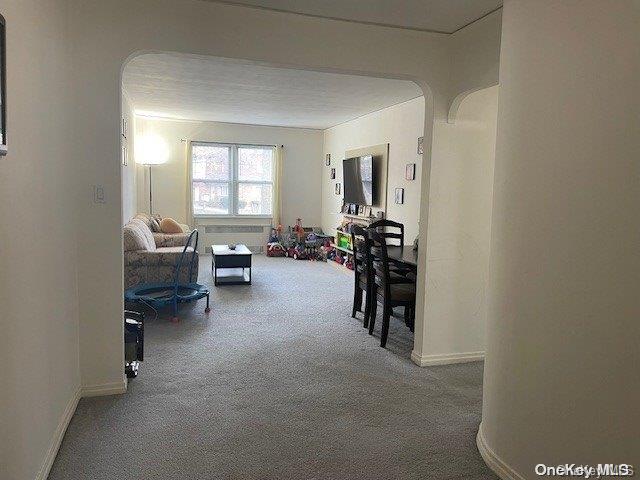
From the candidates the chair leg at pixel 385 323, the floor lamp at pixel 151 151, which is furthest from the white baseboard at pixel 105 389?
the floor lamp at pixel 151 151

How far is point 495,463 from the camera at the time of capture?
2264 mm

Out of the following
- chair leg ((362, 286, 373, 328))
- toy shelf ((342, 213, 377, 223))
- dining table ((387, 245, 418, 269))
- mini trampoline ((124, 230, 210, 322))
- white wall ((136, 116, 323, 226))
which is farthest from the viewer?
white wall ((136, 116, 323, 226))

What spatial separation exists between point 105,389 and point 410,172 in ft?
14.3

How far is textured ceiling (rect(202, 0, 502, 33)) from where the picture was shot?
287cm

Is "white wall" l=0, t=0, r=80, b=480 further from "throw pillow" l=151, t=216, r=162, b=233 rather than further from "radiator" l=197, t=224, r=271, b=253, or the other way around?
"radiator" l=197, t=224, r=271, b=253

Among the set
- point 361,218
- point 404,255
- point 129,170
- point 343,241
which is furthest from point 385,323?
point 129,170

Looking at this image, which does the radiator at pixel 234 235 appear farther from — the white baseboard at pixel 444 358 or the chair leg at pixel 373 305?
the white baseboard at pixel 444 358

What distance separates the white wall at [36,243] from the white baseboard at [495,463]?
199cm

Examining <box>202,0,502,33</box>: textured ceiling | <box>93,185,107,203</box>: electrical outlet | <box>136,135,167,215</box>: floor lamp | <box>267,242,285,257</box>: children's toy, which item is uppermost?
<box>202,0,502,33</box>: textured ceiling

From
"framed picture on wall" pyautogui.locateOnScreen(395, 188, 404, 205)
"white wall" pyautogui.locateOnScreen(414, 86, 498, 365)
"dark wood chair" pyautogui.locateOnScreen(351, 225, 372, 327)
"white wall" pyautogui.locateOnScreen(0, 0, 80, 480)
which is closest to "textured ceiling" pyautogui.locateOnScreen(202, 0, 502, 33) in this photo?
"white wall" pyautogui.locateOnScreen(414, 86, 498, 365)

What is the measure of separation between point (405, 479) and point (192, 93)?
5.25 m

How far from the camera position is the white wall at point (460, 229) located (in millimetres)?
3516

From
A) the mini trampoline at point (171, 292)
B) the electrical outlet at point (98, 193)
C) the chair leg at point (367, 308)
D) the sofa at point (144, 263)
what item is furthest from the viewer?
the sofa at point (144, 263)

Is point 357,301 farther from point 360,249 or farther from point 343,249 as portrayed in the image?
point 343,249
